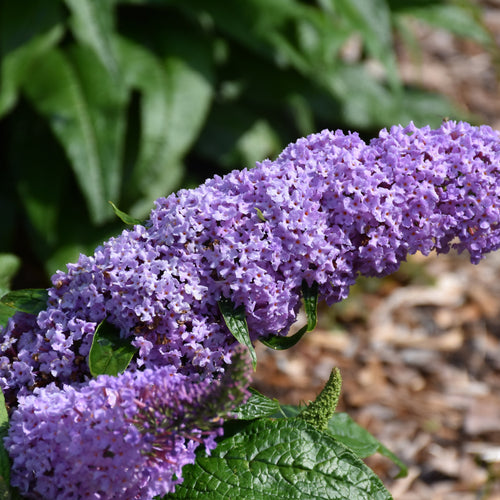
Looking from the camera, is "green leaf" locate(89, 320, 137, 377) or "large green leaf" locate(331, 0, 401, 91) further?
"large green leaf" locate(331, 0, 401, 91)

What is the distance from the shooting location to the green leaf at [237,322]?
5.97ft

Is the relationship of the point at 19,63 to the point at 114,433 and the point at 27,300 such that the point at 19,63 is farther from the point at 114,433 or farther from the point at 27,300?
the point at 114,433

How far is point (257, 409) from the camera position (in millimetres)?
1926

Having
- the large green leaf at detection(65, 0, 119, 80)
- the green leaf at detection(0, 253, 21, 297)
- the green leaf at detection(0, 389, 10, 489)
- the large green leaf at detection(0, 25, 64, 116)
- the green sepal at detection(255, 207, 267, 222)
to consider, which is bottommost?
the large green leaf at detection(0, 25, 64, 116)

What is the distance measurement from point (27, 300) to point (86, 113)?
2.87 meters

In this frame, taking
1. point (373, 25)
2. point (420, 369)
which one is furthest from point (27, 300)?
point (373, 25)

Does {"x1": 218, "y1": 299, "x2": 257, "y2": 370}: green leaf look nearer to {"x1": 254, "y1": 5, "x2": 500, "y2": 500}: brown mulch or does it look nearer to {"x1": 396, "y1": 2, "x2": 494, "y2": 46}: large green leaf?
{"x1": 254, "y1": 5, "x2": 500, "y2": 500}: brown mulch

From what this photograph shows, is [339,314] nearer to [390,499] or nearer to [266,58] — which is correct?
[266,58]

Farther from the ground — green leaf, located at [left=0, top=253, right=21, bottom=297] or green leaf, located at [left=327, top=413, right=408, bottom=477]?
green leaf, located at [left=0, top=253, right=21, bottom=297]

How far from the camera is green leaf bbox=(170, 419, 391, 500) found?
1788 mm

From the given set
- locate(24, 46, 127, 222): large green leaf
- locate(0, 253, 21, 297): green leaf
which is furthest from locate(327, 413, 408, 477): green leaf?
locate(24, 46, 127, 222): large green leaf

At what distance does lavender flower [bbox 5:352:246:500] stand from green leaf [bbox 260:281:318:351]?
34 cm

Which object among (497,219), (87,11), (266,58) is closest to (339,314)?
(266,58)

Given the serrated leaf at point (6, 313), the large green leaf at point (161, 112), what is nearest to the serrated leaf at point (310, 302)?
the serrated leaf at point (6, 313)
